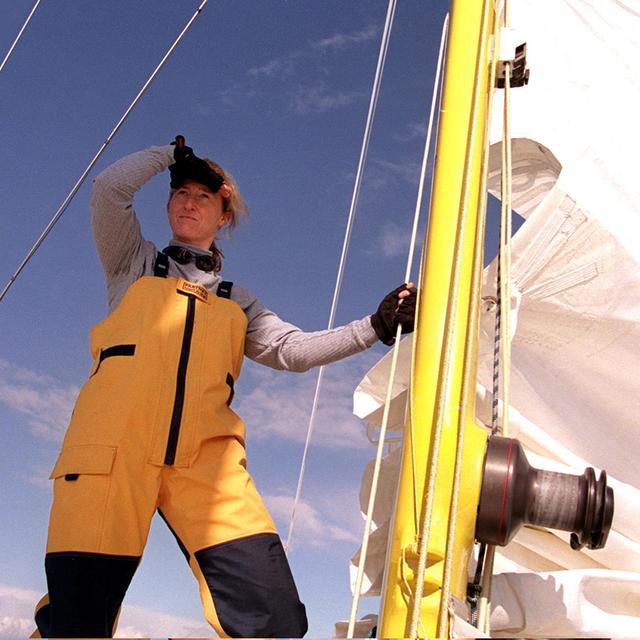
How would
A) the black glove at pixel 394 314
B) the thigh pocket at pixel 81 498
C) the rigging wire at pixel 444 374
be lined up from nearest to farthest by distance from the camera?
the rigging wire at pixel 444 374, the thigh pocket at pixel 81 498, the black glove at pixel 394 314

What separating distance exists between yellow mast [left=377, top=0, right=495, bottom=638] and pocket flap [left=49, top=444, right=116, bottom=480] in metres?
0.58

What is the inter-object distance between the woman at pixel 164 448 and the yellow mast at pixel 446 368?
0.82ft

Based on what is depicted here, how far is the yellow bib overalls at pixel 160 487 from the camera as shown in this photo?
137 cm

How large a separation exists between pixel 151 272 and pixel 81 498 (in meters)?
0.62

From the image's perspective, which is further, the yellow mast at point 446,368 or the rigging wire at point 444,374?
the yellow mast at point 446,368

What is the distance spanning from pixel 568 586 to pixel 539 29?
66.6 inches

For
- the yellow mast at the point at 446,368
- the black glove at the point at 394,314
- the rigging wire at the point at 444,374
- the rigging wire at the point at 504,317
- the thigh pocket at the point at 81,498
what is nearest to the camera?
the rigging wire at the point at 444,374

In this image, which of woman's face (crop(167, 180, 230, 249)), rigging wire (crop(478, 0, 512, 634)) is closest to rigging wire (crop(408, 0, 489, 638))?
rigging wire (crop(478, 0, 512, 634))

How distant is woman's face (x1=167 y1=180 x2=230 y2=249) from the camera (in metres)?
1.87

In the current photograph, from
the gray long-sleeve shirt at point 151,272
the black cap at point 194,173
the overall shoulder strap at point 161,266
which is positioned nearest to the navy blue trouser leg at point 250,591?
the gray long-sleeve shirt at point 151,272

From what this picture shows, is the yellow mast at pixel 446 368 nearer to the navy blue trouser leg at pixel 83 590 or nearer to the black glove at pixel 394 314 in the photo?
the black glove at pixel 394 314

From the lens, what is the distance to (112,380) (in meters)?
1.52

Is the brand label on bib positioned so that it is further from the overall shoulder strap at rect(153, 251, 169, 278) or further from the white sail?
the white sail

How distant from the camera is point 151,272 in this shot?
1801 millimetres
